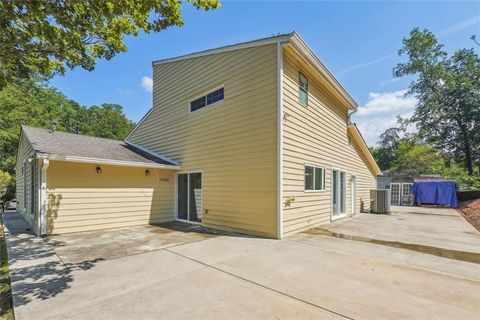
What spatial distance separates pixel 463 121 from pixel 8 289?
31298 mm

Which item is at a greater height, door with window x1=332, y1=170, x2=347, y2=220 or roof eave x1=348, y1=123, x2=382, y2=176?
roof eave x1=348, y1=123, x2=382, y2=176

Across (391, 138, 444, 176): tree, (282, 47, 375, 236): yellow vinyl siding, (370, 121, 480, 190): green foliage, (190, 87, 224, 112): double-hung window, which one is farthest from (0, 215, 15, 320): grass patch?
(391, 138, 444, 176): tree

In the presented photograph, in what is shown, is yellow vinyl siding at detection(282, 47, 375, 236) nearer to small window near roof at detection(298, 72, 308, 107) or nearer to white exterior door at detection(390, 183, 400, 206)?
small window near roof at detection(298, 72, 308, 107)

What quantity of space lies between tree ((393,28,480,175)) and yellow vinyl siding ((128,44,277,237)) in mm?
24889

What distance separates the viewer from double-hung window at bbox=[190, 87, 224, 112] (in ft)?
Result: 27.3

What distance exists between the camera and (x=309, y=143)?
8.12 m

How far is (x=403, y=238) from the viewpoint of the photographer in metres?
6.65

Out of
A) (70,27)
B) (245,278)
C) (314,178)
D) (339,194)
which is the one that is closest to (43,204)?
(70,27)

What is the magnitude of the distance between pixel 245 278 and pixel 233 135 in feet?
15.3

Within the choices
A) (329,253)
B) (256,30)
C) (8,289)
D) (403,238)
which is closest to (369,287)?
(329,253)

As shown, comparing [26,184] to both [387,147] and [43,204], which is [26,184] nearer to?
[43,204]

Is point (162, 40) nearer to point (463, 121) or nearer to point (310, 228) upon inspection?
point (310, 228)

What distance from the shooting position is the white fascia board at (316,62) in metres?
6.67

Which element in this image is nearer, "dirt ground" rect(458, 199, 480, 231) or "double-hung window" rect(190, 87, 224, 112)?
"double-hung window" rect(190, 87, 224, 112)
